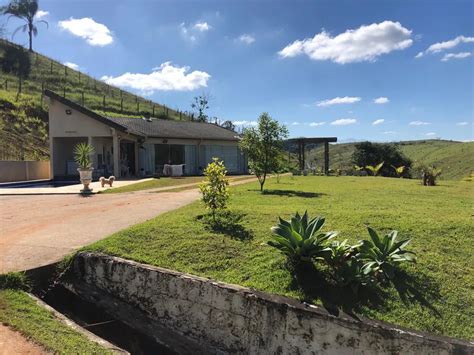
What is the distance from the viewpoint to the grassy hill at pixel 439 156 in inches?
1594

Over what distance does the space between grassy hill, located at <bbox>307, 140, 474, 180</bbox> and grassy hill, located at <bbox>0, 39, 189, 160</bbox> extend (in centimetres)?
2371

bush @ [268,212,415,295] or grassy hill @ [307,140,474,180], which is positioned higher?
grassy hill @ [307,140,474,180]

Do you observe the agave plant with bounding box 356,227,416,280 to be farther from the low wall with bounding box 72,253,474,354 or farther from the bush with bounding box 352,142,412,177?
the bush with bounding box 352,142,412,177

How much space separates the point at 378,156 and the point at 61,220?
31.3 m

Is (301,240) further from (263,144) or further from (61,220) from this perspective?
(263,144)

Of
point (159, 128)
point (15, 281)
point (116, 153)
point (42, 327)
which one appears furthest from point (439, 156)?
point (42, 327)

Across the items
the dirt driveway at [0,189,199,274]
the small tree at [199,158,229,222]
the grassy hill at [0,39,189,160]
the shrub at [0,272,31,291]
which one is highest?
the grassy hill at [0,39,189,160]

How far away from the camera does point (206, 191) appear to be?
26.3 ft

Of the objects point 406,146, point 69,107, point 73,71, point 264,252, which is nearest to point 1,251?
point 264,252

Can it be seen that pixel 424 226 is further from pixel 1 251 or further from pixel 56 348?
pixel 1 251

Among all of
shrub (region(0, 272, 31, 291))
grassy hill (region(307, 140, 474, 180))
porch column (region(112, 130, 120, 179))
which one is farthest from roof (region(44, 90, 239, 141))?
shrub (region(0, 272, 31, 291))

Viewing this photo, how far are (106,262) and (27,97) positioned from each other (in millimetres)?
36594

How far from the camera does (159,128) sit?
29547mm

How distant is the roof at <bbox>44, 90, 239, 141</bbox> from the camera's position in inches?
946
